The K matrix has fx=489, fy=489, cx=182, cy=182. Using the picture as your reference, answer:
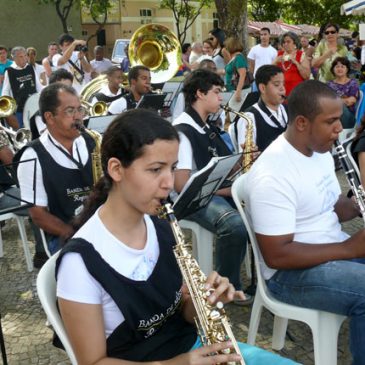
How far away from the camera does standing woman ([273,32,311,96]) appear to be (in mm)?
6970

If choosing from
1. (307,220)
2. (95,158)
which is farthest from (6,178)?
(307,220)

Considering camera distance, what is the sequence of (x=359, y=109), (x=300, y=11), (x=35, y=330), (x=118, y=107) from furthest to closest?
(x=300, y=11) < (x=359, y=109) < (x=118, y=107) < (x=35, y=330)

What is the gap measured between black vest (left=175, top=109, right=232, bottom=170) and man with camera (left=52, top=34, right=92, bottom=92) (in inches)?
148

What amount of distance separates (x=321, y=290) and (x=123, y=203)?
1118mm

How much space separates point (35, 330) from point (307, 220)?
200 cm

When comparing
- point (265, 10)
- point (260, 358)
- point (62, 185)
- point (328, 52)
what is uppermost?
point (265, 10)

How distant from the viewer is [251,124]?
4387mm

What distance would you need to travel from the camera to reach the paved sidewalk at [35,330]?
296 cm

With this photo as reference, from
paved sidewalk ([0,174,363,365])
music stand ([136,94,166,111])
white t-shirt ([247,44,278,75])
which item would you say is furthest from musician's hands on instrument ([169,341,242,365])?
white t-shirt ([247,44,278,75])

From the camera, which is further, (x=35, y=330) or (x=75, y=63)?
(x=75, y=63)

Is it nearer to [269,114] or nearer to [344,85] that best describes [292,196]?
[269,114]

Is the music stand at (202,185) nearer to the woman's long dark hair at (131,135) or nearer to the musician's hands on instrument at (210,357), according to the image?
the woman's long dark hair at (131,135)

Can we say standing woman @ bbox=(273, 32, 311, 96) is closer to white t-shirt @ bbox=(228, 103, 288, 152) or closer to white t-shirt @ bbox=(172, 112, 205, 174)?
white t-shirt @ bbox=(228, 103, 288, 152)

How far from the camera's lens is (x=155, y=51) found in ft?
25.7
